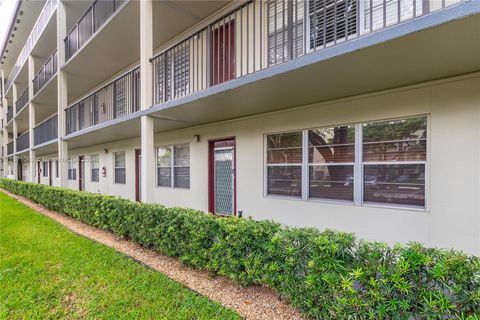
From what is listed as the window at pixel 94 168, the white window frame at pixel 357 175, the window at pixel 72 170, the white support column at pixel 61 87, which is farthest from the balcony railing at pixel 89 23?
the window at pixel 72 170

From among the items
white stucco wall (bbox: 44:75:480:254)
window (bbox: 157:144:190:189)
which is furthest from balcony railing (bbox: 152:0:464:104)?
window (bbox: 157:144:190:189)

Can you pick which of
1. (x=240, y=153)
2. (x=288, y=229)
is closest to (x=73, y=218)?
(x=240, y=153)

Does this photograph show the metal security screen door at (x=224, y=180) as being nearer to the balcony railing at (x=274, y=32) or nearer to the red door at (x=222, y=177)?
the red door at (x=222, y=177)

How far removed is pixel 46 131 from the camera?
14.0 meters

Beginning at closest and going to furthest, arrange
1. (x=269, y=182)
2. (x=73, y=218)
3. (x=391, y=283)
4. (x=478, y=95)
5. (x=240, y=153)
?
(x=391, y=283) < (x=478, y=95) < (x=269, y=182) < (x=240, y=153) < (x=73, y=218)

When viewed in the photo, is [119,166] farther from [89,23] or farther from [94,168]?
[89,23]

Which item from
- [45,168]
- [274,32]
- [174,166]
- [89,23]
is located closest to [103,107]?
[89,23]

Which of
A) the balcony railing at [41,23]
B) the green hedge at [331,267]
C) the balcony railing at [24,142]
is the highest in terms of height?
the balcony railing at [41,23]

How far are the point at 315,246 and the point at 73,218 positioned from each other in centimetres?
811

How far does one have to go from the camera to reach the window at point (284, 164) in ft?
19.5

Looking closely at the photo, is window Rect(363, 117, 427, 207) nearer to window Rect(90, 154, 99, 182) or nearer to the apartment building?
the apartment building

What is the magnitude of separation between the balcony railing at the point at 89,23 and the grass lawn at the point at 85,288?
6.32 meters

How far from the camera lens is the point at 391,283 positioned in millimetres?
2295

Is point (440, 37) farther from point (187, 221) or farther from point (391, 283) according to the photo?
point (187, 221)
